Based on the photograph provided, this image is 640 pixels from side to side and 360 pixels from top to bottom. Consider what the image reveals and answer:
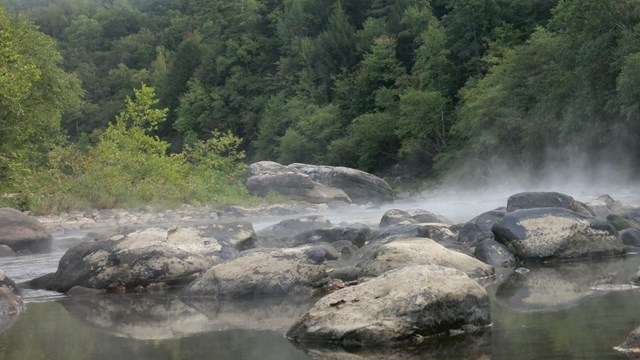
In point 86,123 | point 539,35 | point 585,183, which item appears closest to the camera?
point 585,183

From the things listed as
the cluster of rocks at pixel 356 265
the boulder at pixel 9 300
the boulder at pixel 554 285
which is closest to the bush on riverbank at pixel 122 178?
the cluster of rocks at pixel 356 265

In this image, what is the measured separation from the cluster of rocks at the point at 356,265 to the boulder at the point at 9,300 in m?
1.07

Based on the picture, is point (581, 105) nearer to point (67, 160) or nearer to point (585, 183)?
point (585, 183)

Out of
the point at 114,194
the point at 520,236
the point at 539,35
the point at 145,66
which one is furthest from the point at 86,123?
the point at 520,236

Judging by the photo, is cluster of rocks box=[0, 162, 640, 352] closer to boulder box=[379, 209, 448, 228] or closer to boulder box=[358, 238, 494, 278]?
boulder box=[358, 238, 494, 278]

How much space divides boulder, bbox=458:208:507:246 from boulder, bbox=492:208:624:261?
109 cm

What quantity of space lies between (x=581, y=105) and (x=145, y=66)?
79942 millimetres

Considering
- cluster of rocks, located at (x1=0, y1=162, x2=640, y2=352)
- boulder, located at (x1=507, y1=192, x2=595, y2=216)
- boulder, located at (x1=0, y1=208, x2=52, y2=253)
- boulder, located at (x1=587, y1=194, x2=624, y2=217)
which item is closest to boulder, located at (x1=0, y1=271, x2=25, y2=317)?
cluster of rocks, located at (x1=0, y1=162, x2=640, y2=352)

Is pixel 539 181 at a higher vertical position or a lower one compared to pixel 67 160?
lower

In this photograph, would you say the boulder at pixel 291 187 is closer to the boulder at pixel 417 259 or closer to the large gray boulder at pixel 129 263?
the large gray boulder at pixel 129 263

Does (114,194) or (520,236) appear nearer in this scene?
(520,236)

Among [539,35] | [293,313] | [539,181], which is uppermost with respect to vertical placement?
[539,35]

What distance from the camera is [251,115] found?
260 feet

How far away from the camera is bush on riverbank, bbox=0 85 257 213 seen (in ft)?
85.2
